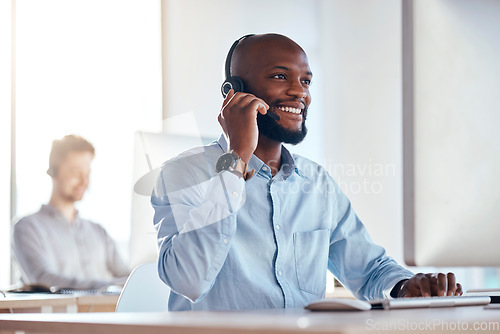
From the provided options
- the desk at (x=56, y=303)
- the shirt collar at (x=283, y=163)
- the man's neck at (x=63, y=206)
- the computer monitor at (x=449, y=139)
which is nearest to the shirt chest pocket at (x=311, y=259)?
the shirt collar at (x=283, y=163)

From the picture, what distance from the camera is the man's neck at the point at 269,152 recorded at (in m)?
1.55

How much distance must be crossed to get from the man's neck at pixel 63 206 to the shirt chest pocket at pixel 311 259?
7.60 feet

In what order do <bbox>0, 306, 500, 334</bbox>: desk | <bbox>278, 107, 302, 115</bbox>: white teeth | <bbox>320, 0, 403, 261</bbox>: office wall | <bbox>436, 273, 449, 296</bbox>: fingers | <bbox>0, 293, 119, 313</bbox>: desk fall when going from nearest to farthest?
<bbox>0, 306, 500, 334</bbox>: desk < <bbox>436, 273, 449, 296</bbox>: fingers < <bbox>278, 107, 302, 115</bbox>: white teeth < <bbox>0, 293, 119, 313</bbox>: desk < <bbox>320, 0, 403, 261</bbox>: office wall

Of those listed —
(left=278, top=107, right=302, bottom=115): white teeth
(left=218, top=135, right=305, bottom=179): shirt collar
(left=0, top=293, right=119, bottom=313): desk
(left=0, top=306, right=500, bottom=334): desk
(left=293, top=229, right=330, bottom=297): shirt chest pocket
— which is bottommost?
(left=0, top=293, right=119, bottom=313): desk

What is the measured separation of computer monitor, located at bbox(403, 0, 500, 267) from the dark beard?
59cm

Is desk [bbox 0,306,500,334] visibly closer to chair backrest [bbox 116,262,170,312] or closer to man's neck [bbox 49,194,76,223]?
chair backrest [bbox 116,262,170,312]

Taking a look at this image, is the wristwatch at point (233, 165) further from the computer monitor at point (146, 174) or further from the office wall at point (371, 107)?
the office wall at point (371, 107)

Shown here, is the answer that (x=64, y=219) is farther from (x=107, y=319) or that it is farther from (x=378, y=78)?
(x=107, y=319)

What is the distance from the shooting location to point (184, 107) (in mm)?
4297

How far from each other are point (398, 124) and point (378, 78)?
26cm

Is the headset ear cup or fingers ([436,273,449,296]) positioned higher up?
the headset ear cup

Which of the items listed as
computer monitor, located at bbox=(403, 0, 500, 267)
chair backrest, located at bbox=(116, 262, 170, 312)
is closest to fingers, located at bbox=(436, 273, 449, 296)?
computer monitor, located at bbox=(403, 0, 500, 267)

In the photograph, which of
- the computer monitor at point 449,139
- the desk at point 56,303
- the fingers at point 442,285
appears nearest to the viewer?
the computer monitor at point 449,139

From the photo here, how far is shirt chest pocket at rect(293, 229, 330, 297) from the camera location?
4.64 ft
